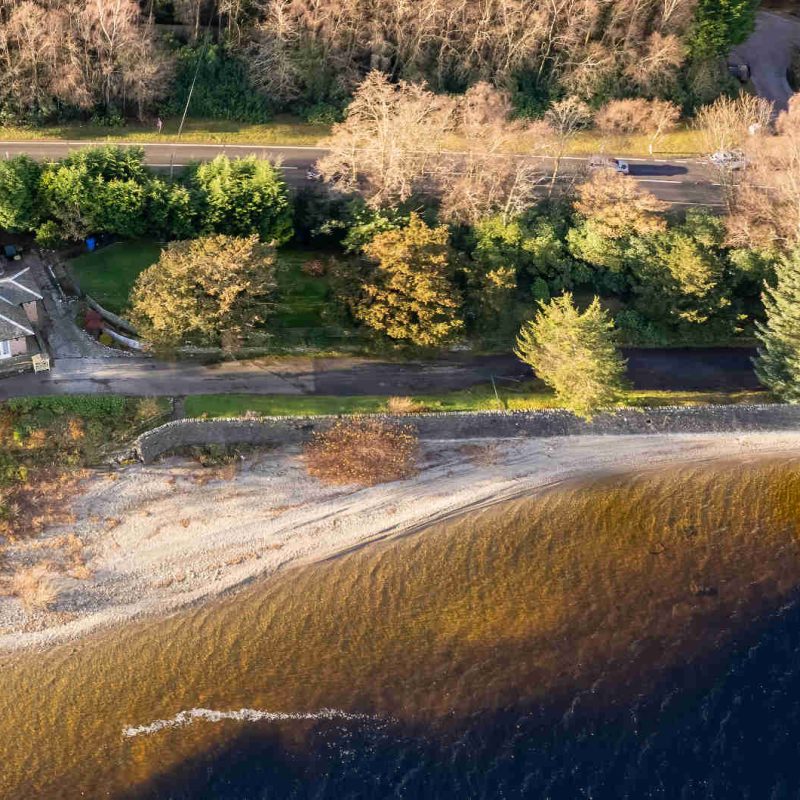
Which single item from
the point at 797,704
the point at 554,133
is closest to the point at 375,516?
the point at 797,704

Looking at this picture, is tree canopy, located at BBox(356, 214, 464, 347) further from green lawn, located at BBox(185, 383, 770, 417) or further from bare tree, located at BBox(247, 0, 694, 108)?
bare tree, located at BBox(247, 0, 694, 108)

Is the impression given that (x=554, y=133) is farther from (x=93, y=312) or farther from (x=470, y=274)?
(x=93, y=312)

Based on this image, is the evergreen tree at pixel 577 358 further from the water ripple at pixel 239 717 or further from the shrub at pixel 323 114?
the shrub at pixel 323 114

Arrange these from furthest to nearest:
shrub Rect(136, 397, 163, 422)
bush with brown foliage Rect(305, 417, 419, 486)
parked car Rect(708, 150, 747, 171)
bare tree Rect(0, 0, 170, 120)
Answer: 1. parked car Rect(708, 150, 747, 171)
2. bare tree Rect(0, 0, 170, 120)
3. bush with brown foliage Rect(305, 417, 419, 486)
4. shrub Rect(136, 397, 163, 422)

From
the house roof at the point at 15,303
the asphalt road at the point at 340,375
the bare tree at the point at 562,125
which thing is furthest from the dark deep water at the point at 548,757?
the bare tree at the point at 562,125

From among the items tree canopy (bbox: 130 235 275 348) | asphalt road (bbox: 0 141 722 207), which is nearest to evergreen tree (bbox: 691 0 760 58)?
asphalt road (bbox: 0 141 722 207)

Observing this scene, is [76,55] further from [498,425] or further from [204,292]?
[498,425]
